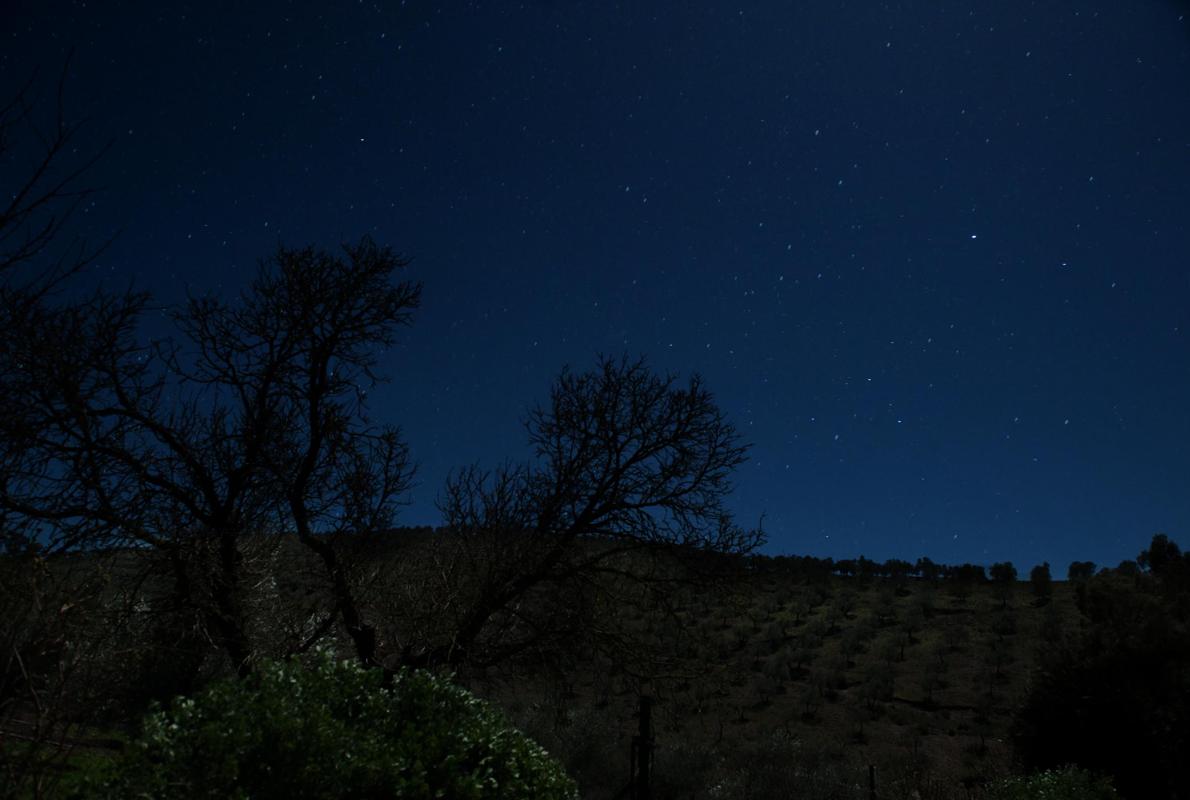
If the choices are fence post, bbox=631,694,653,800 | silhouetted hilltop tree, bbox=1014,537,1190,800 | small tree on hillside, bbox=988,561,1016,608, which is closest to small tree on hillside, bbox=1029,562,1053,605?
small tree on hillside, bbox=988,561,1016,608

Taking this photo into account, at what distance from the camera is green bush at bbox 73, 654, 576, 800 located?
150 inches

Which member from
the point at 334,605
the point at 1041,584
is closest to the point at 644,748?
the point at 334,605

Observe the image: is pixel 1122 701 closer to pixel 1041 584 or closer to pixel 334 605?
pixel 334 605

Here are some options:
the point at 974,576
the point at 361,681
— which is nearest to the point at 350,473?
the point at 361,681

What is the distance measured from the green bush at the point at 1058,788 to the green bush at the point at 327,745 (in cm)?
1177

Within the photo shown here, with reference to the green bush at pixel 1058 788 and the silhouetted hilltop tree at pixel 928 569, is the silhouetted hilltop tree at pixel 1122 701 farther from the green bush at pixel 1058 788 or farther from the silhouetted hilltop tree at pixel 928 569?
the silhouetted hilltop tree at pixel 928 569

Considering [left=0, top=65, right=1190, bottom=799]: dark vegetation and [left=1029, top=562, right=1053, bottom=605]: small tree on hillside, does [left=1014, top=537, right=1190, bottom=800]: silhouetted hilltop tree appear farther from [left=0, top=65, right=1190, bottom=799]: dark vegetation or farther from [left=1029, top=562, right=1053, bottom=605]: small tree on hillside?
[left=1029, top=562, right=1053, bottom=605]: small tree on hillside

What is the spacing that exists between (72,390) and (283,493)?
2.40 metres

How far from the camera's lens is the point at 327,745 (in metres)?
4.05

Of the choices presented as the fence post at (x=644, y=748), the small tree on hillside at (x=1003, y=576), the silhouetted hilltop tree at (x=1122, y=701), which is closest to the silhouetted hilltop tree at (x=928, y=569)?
the small tree on hillside at (x=1003, y=576)

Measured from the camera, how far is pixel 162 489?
27.8 feet

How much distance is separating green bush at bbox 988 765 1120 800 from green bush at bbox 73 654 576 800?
11.8m

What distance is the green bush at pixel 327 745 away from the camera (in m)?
3.81

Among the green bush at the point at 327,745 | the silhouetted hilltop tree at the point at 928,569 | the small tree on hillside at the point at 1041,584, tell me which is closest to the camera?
the green bush at the point at 327,745
